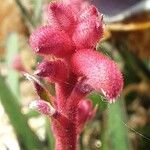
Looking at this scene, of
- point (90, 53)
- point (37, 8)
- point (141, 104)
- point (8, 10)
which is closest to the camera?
point (90, 53)

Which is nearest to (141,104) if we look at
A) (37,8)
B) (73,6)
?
(37,8)

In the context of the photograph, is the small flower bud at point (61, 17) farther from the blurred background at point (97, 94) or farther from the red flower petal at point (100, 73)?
the blurred background at point (97, 94)

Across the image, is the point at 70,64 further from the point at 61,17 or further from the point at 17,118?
the point at 17,118

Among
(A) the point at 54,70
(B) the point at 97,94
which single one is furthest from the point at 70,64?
(B) the point at 97,94

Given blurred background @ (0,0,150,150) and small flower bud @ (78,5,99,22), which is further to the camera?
blurred background @ (0,0,150,150)

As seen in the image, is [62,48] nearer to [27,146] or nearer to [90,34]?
[90,34]

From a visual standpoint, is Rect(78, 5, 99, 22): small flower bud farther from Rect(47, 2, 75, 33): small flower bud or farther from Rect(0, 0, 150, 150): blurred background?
Rect(0, 0, 150, 150): blurred background

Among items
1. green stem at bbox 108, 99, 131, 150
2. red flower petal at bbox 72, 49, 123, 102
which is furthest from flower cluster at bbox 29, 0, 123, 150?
green stem at bbox 108, 99, 131, 150
